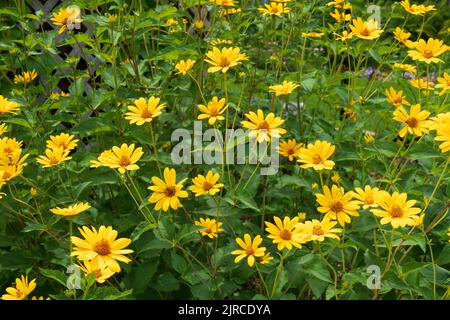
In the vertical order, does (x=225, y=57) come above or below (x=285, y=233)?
above

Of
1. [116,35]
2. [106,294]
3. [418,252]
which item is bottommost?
[418,252]

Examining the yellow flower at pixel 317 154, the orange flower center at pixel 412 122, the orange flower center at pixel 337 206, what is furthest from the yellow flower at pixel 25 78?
the orange flower center at pixel 412 122

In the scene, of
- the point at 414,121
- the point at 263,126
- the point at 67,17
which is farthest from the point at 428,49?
the point at 67,17

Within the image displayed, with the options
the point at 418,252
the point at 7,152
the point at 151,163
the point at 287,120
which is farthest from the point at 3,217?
the point at 418,252

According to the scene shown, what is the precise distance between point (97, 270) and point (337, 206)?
1.82ft

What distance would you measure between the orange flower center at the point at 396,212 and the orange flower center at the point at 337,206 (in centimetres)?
12

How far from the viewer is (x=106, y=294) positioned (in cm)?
106

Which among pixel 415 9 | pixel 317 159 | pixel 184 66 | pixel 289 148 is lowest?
pixel 289 148

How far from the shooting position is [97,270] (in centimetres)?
106

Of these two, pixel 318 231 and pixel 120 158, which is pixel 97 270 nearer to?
pixel 120 158

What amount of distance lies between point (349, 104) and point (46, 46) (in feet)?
3.29

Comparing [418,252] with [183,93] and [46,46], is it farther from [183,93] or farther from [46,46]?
[46,46]

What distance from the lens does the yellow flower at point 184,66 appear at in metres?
1.59
